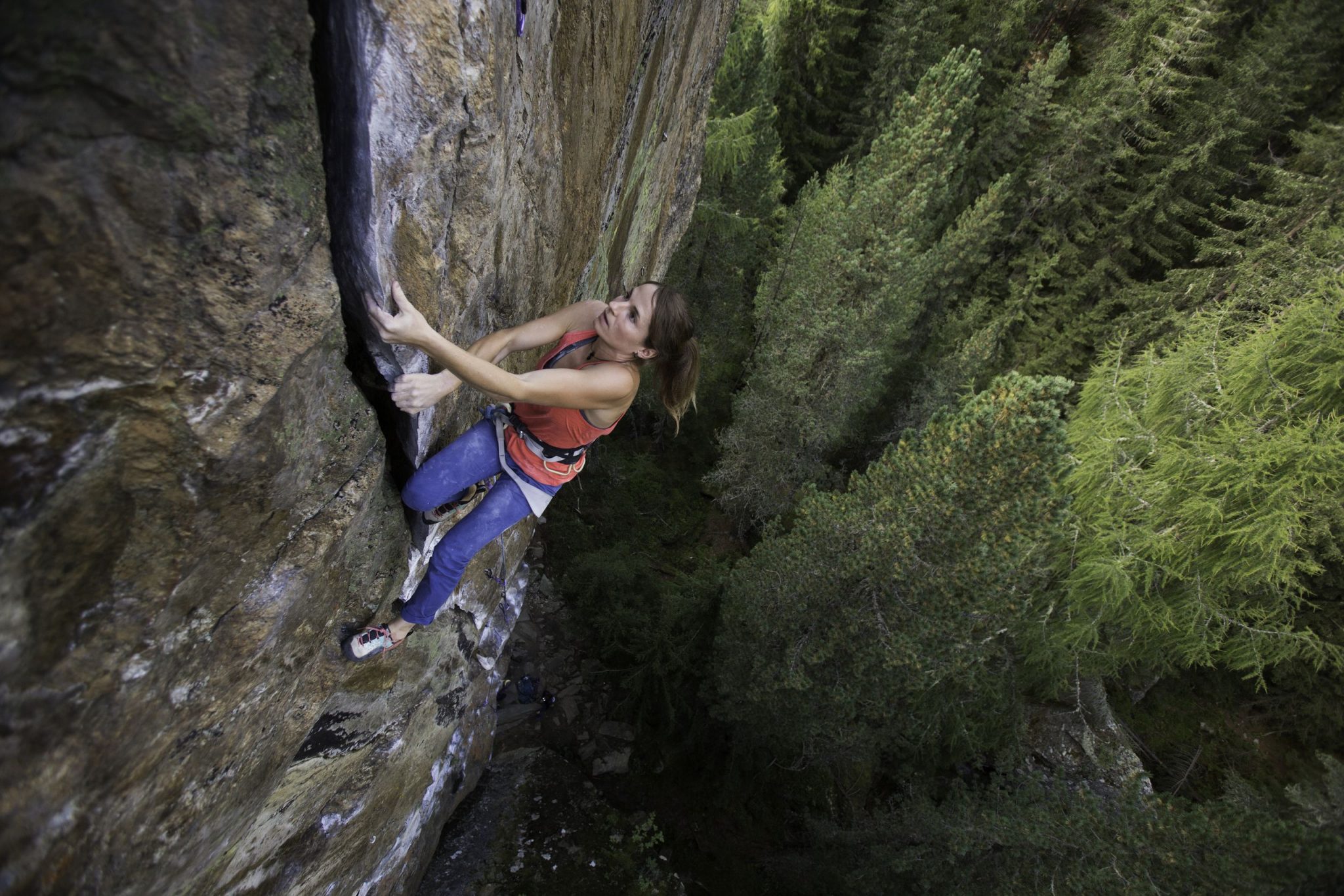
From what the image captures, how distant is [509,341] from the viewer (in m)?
3.55

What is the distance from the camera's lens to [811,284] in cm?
1220

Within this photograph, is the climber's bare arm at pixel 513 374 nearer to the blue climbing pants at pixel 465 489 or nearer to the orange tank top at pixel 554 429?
the orange tank top at pixel 554 429

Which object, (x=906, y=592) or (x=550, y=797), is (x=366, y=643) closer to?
(x=906, y=592)

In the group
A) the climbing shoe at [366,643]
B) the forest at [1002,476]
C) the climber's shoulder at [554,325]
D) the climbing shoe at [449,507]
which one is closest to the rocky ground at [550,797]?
the forest at [1002,476]

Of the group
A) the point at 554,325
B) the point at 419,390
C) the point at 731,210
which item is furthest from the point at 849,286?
the point at 419,390

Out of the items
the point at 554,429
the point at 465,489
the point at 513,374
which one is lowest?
the point at 465,489

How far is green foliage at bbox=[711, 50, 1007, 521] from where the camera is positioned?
1079cm

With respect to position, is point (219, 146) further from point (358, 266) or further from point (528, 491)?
point (528, 491)

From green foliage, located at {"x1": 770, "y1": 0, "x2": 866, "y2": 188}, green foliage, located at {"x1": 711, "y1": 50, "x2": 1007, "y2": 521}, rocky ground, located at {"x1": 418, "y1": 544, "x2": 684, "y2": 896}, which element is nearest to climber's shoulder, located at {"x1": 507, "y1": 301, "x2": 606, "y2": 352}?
rocky ground, located at {"x1": 418, "y1": 544, "x2": 684, "y2": 896}

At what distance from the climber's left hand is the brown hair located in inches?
42.8

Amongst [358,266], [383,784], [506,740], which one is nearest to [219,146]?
[358,266]

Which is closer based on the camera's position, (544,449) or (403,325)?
(403,325)

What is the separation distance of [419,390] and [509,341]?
80cm

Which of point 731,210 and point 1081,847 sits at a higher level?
point 731,210
